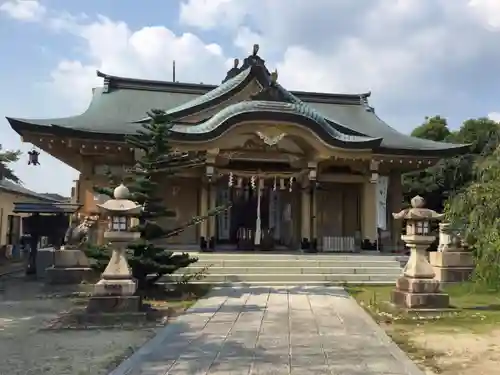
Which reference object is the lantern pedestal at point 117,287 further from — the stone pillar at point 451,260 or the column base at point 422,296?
the stone pillar at point 451,260

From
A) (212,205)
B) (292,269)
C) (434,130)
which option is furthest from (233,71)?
(434,130)

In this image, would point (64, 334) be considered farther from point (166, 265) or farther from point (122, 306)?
point (166, 265)

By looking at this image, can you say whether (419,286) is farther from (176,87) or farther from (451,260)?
(176,87)

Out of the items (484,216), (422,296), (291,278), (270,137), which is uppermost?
(270,137)

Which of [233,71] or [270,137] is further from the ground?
[233,71]

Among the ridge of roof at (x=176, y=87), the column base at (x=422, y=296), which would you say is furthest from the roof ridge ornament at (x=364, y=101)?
the column base at (x=422, y=296)

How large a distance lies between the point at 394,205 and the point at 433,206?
9.98m

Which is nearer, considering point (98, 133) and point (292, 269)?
point (292, 269)

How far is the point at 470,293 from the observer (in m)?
11.0

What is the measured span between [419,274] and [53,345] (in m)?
6.25

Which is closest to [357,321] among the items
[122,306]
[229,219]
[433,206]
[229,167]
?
[122,306]

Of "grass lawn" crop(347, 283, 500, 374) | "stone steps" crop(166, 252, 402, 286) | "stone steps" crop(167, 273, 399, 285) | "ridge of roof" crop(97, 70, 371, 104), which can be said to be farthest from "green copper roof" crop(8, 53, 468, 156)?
"grass lawn" crop(347, 283, 500, 374)

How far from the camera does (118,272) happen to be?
8.23 meters

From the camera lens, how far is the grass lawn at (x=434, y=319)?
625 centimetres
